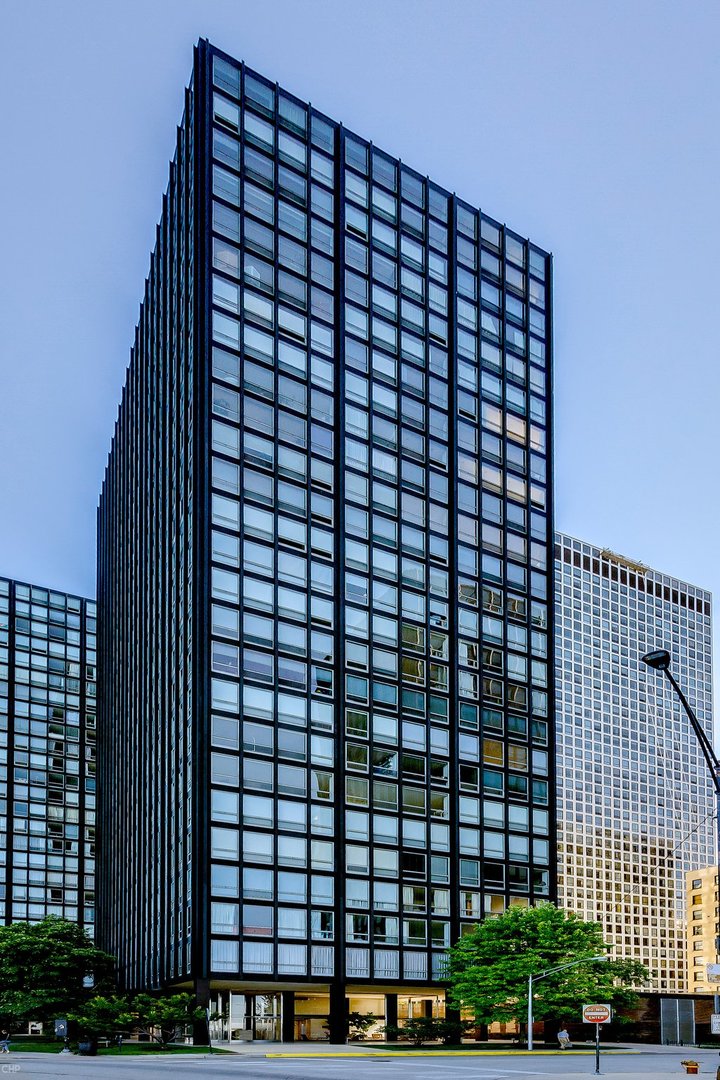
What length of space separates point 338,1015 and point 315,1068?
3146cm

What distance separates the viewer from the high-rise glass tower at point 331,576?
7775 cm

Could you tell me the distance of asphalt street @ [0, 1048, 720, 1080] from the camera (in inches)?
1649

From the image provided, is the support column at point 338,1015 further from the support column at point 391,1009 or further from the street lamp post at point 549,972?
the street lamp post at point 549,972

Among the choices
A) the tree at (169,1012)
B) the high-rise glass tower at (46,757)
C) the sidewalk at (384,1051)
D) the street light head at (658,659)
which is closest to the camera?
the street light head at (658,659)

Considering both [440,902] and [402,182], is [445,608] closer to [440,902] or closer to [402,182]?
Result: [440,902]

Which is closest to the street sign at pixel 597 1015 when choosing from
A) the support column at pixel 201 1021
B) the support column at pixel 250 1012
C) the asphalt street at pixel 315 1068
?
the asphalt street at pixel 315 1068

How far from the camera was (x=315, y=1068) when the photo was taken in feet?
159

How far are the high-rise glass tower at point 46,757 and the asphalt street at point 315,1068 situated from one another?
105759 millimetres

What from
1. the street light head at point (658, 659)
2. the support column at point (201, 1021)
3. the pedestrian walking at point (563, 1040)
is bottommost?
the pedestrian walking at point (563, 1040)

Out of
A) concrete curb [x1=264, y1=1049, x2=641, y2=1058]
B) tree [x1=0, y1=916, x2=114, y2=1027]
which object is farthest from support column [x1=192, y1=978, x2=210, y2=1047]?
tree [x1=0, y1=916, x2=114, y2=1027]

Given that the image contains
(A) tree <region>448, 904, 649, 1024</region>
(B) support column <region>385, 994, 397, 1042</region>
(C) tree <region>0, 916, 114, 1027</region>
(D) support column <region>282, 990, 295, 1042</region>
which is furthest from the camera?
(C) tree <region>0, 916, 114, 1027</region>

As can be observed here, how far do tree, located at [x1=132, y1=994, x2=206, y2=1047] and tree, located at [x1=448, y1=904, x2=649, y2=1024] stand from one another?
19422 mm

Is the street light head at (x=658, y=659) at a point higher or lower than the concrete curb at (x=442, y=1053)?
higher

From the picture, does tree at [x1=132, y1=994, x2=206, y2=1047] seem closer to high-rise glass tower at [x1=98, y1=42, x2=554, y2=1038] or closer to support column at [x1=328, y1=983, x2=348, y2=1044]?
high-rise glass tower at [x1=98, y1=42, x2=554, y2=1038]
